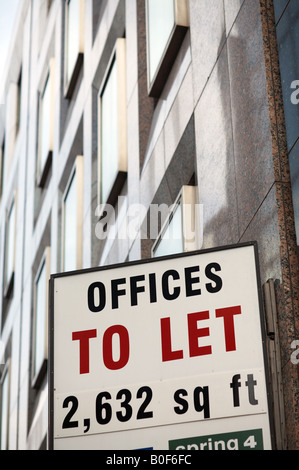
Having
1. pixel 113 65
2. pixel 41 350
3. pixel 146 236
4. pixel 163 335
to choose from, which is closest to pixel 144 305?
pixel 163 335

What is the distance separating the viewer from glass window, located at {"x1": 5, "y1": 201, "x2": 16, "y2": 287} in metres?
31.4

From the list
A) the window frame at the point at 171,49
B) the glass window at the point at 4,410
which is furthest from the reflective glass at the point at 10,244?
the window frame at the point at 171,49

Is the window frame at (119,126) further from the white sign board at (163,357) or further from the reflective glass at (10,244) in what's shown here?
the reflective glass at (10,244)

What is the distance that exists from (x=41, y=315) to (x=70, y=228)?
3.38 m

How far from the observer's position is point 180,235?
1377 cm

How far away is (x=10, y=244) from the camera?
3294 cm

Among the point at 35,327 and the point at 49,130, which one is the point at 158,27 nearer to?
the point at 49,130

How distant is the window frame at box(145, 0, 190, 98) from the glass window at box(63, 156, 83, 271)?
18.8 feet

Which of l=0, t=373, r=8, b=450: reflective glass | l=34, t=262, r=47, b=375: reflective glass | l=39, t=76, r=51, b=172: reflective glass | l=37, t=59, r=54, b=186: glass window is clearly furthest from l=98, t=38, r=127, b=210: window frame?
l=0, t=373, r=8, b=450: reflective glass

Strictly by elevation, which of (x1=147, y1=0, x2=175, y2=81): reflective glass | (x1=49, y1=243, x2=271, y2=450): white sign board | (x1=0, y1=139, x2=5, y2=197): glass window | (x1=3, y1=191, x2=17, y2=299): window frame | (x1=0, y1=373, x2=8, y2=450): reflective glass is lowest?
(x1=49, y1=243, x2=271, y2=450): white sign board

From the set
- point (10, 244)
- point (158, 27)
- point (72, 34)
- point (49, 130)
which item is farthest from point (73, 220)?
point (10, 244)

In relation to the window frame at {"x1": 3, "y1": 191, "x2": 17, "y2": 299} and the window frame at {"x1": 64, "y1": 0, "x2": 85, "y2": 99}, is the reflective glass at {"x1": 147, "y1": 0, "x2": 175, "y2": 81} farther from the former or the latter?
the window frame at {"x1": 3, "y1": 191, "x2": 17, "y2": 299}

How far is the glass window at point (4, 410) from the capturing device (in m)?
28.5
